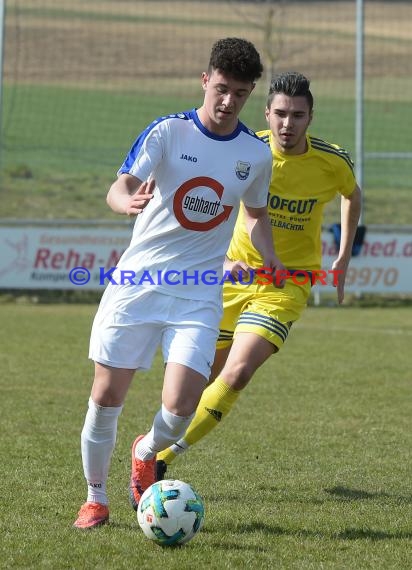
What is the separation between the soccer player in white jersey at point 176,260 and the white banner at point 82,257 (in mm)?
8360

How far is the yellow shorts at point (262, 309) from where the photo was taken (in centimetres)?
598

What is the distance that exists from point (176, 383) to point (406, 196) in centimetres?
1521

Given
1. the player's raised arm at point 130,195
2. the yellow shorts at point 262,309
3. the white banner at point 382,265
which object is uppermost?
the player's raised arm at point 130,195

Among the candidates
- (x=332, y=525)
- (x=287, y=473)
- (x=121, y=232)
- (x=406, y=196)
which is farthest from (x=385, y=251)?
(x=332, y=525)

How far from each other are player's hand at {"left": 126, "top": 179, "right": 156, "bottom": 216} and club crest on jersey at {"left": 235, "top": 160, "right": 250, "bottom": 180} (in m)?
0.55

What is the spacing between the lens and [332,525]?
5.03 m

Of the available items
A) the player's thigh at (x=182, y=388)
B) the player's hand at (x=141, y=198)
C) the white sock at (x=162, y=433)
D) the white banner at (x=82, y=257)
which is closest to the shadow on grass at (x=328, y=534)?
the white sock at (x=162, y=433)

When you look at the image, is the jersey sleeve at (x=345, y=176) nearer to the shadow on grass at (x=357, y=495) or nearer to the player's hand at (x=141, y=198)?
the shadow on grass at (x=357, y=495)

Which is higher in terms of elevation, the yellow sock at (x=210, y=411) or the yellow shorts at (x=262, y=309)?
the yellow shorts at (x=262, y=309)

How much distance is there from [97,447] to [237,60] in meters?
1.79

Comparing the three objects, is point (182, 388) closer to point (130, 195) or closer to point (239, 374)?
point (130, 195)

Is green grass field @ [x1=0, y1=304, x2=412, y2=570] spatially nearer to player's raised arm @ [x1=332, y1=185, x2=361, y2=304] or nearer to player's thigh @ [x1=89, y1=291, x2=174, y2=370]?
player's thigh @ [x1=89, y1=291, x2=174, y2=370]

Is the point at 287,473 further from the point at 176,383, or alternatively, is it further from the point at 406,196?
the point at 406,196

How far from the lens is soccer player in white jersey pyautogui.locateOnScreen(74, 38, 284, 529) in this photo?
475 centimetres
